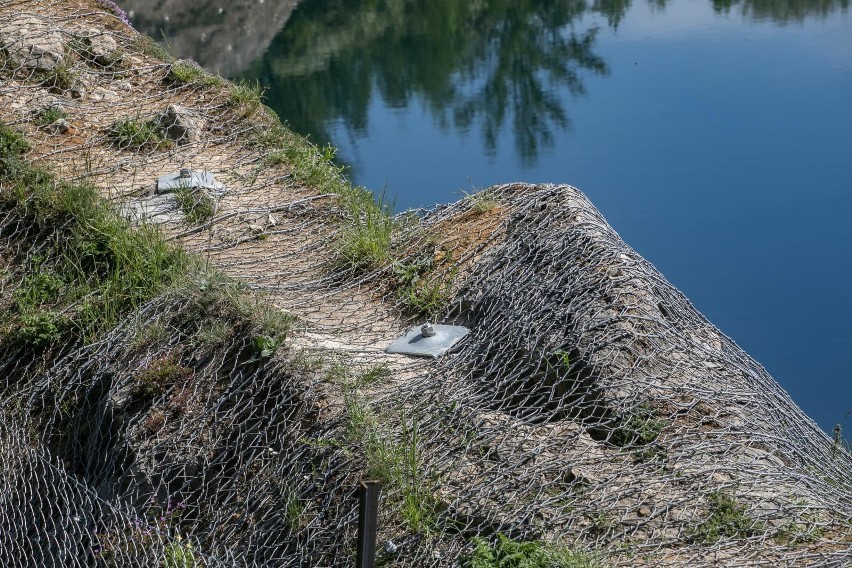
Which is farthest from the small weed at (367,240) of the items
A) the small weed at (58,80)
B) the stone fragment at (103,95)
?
the small weed at (58,80)

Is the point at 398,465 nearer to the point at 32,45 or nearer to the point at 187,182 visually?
the point at 187,182

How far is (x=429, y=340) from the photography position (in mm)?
4922

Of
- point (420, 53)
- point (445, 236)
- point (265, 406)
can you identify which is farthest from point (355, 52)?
point (265, 406)

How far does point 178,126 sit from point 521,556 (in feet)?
14.1

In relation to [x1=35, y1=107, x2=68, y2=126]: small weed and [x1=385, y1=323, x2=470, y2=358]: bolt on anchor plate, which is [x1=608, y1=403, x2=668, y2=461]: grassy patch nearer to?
[x1=385, y1=323, x2=470, y2=358]: bolt on anchor plate

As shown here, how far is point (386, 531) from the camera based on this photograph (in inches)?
155

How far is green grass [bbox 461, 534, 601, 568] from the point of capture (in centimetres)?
360

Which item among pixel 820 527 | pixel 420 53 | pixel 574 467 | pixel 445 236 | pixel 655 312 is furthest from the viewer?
pixel 420 53

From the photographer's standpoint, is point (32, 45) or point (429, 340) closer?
point (429, 340)

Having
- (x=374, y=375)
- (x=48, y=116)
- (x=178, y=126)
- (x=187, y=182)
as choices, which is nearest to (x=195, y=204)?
(x=187, y=182)

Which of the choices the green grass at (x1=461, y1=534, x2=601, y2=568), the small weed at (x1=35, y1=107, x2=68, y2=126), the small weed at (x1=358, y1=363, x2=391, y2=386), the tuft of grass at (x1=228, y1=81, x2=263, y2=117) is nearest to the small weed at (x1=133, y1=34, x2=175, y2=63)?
the tuft of grass at (x1=228, y1=81, x2=263, y2=117)

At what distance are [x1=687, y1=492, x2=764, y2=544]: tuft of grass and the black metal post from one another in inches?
54.0

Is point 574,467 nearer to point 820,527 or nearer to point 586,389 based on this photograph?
point 586,389

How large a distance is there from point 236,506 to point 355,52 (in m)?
14.9
